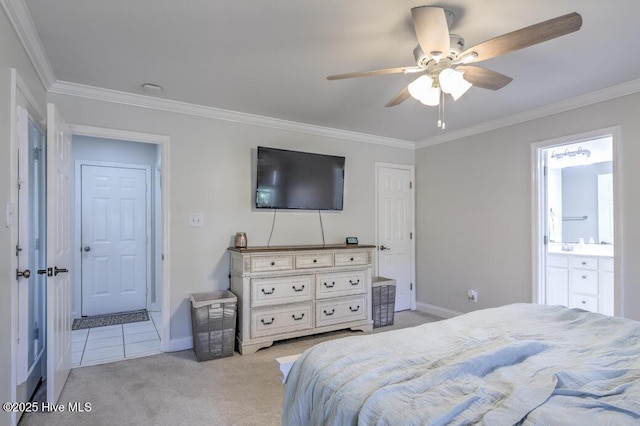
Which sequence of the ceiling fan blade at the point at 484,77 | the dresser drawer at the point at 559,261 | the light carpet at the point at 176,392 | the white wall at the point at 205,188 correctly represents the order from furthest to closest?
the dresser drawer at the point at 559,261
the white wall at the point at 205,188
the light carpet at the point at 176,392
the ceiling fan blade at the point at 484,77

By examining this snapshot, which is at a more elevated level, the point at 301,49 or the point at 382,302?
the point at 301,49

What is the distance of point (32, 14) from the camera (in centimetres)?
192

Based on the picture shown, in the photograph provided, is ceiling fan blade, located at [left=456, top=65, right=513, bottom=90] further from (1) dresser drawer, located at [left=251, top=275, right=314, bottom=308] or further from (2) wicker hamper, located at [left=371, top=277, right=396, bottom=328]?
(2) wicker hamper, located at [left=371, top=277, right=396, bottom=328]

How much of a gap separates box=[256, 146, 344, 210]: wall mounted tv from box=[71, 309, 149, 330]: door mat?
2.30m

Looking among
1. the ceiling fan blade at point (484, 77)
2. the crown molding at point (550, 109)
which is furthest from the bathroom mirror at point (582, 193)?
the ceiling fan blade at point (484, 77)

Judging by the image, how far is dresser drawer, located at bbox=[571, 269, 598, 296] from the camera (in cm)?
387

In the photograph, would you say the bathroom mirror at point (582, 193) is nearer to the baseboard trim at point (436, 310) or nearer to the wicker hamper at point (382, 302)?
the baseboard trim at point (436, 310)

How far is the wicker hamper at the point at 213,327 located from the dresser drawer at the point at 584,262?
12.7 feet

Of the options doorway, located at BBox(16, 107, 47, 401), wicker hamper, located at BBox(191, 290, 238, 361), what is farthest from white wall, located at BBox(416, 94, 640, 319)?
doorway, located at BBox(16, 107, 47, 401)

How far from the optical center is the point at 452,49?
1.98m

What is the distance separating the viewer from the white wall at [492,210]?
9.37 feet

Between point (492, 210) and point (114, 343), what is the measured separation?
14.0 feet

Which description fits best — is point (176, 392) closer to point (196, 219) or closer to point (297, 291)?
point (297, 291)

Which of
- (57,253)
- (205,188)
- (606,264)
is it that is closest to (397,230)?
(606,264)
